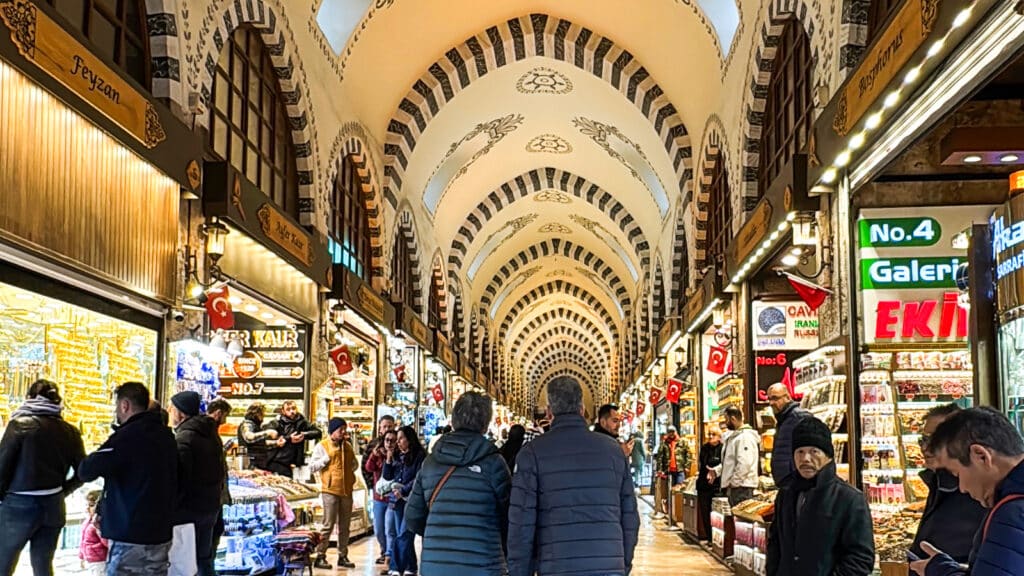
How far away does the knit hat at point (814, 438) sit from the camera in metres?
3.48

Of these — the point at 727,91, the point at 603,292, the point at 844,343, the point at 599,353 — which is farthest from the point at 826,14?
the point at 599,353

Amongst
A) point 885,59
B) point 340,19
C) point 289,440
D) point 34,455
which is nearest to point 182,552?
point 34,455

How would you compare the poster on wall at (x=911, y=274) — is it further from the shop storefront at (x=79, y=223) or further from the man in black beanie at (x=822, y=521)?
the shop storefront at (x=79, y=223)

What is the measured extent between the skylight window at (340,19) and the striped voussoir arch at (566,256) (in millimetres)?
15207

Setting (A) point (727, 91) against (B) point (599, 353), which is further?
(B) point (599, 353)

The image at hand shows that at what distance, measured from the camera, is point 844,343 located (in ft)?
20.2

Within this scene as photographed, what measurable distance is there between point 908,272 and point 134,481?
4135 millimetres

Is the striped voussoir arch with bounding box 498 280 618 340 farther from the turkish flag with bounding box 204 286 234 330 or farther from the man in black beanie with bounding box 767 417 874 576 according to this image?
the man in black beanie with bounding box 767 417 874 576

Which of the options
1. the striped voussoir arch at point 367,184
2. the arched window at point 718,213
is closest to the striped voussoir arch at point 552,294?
the striped voussoir arch at point 367,184

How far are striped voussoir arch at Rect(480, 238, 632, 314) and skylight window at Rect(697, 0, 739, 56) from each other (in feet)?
51.0

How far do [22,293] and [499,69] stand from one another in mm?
9602

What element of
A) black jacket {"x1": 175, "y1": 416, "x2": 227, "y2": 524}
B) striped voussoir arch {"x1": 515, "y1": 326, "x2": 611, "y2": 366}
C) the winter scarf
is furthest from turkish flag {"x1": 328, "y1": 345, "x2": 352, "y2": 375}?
striped voussoir arch {"x1": 515, "y1": 326, "x2": 611, "y2": 366}

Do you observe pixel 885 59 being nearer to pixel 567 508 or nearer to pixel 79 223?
pixel 567 508

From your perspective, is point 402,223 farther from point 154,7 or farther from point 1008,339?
point 1008,339
